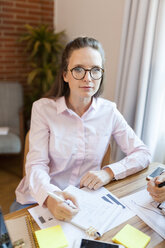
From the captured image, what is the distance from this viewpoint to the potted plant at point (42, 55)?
282cm

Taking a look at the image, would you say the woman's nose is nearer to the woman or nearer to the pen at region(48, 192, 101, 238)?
the woman

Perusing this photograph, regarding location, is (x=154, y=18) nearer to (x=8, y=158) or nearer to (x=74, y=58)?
(x=74, y=58)

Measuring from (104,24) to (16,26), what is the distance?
130cm

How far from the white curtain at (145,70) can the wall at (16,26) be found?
1644 mm

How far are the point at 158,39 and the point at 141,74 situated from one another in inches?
11.5

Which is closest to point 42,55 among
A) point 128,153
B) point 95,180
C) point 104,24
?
point 104,24

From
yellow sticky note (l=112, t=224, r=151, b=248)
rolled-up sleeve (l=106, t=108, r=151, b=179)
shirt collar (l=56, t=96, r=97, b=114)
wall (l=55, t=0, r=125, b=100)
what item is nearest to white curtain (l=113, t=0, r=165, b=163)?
wall (l=55, t=0, r=125, b=100)

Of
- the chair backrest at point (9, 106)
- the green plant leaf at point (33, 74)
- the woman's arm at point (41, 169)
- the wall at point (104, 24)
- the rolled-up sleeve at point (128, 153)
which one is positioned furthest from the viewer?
the green plant leaf at point (33, 74)

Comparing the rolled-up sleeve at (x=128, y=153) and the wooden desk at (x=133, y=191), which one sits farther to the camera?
the rolled-up sleeve at (x=128, y=153)

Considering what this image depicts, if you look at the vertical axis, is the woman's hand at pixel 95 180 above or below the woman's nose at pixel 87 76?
below

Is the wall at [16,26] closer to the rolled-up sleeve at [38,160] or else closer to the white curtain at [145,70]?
the white curtain at [145,70]

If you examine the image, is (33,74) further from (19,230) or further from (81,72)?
(19,230)

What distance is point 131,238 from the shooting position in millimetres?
751

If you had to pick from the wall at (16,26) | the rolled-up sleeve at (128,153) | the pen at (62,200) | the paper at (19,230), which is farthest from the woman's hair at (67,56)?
the wall at (16,26)
